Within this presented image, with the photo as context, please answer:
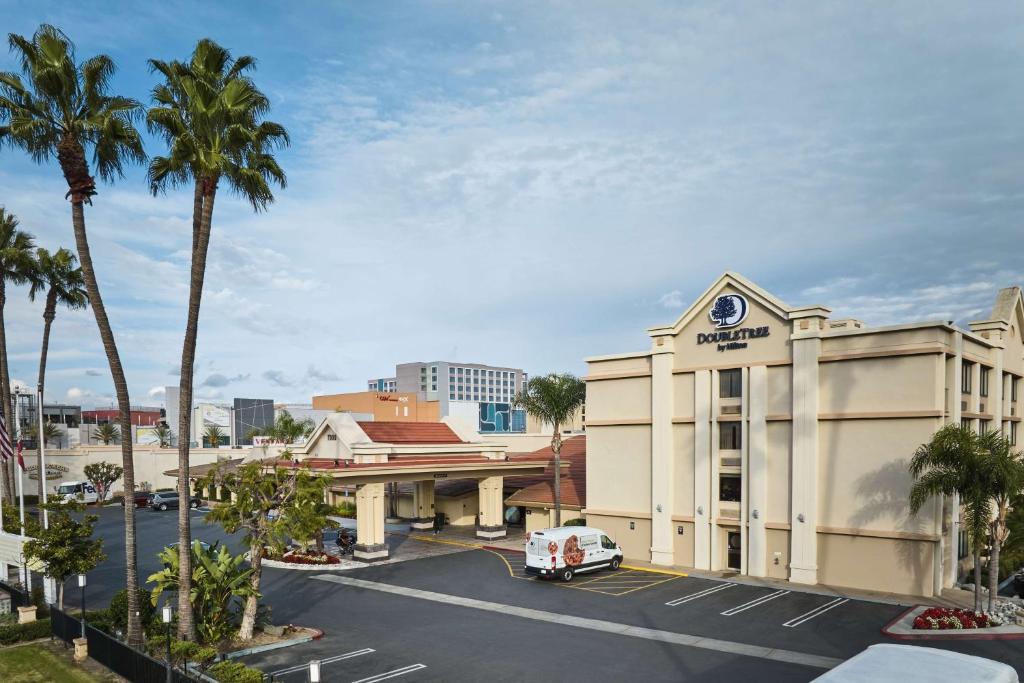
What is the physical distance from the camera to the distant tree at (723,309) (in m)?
37.5

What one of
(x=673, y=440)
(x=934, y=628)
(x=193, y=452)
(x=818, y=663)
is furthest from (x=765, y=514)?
(x=193, y=452)

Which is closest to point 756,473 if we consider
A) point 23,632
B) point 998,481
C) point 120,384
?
point 998,481

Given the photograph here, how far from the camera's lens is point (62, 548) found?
2620cm

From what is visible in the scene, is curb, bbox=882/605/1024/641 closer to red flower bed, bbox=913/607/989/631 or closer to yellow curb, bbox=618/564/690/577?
red flower bed, bbox=913/607/989/631

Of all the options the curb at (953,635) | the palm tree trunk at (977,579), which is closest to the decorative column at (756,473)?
the curb at (953,635)

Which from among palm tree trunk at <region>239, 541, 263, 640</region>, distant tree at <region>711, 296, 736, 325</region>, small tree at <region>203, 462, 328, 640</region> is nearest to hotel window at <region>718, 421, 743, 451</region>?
distant tree at <region>711, 296, 736, 325</region>

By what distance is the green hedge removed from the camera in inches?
988

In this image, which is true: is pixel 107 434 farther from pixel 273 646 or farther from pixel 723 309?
pixel 723 309

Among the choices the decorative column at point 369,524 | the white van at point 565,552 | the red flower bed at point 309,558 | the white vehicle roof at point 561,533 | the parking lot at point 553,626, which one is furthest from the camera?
the decorative column at point 369,524

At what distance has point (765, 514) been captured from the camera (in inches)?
1390

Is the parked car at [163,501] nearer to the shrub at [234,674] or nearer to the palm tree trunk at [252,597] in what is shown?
the palm tree trunk at [252,597]

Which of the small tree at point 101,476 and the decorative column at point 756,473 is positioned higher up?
the decorative column at point 756,473

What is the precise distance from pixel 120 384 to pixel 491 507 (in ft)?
95.4

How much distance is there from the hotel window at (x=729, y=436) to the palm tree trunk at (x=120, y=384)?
1050 inches
